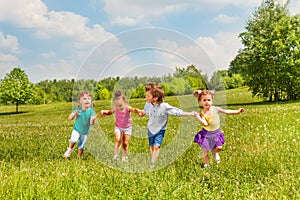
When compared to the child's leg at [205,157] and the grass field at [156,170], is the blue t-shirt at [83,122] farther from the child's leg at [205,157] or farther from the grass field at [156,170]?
the child's leg at [205,157]

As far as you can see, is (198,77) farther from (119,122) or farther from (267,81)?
(267,81)

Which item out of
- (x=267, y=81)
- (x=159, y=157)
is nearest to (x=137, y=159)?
(x=159, y=157)

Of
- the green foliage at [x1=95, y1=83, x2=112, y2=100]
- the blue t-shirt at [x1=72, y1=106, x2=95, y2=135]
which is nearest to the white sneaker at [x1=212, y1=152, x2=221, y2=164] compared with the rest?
the green foliage at [x1=95, y1=83, x2=112, y2=100]

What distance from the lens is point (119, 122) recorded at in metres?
6.71

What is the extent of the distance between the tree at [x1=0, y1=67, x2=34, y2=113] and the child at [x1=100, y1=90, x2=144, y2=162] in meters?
33.7

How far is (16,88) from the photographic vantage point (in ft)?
125

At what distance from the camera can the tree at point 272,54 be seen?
3136 cm

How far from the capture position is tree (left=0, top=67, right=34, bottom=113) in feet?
124

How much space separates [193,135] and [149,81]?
1620mm

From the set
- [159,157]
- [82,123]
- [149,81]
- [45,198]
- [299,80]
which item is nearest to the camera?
[45,198]

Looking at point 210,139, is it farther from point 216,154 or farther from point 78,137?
point 78,137

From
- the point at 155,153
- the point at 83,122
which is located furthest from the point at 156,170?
the point at 83,122

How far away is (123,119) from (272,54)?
2774 cm

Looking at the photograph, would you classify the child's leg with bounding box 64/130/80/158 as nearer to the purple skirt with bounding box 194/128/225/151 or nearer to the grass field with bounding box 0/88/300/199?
the grass field with bounding box 0/88/300/199
